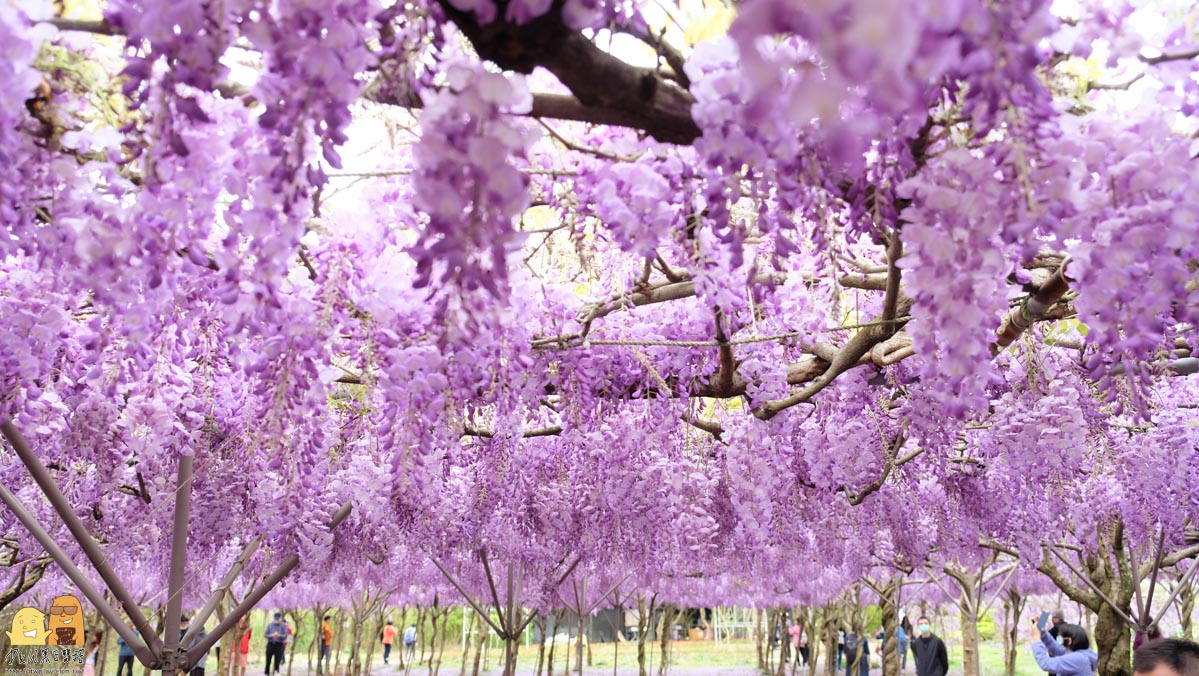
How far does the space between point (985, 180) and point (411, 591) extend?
755 inches

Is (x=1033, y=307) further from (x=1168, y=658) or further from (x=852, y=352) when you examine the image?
(x=1168, y=658)

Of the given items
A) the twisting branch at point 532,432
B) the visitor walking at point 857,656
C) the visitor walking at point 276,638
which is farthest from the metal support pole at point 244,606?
the visitor walking at point 857,656

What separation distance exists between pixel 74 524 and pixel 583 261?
2.87 metres

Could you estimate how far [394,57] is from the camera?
1.69m

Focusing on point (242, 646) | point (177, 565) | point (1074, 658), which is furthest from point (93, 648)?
point (1074, 658)

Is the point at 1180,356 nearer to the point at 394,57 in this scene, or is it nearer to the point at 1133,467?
the point at 1133,467

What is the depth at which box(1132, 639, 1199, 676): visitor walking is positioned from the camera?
3.23 m

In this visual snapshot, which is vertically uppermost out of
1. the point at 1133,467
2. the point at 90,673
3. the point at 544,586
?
the point at 1133,467

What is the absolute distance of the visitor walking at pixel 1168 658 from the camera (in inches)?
127

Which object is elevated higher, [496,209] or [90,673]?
[496,209]

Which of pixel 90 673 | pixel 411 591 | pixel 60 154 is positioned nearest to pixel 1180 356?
pixel 60 154

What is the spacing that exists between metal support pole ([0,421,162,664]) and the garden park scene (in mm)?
21

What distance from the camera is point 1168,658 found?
3.27 m

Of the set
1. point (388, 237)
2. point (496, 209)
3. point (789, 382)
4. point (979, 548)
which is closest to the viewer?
point (496, 209)
